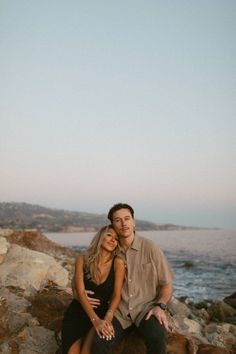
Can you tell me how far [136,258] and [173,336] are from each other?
4.50ft

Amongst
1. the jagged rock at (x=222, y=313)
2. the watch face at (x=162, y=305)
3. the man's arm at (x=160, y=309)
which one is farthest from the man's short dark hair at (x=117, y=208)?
the jagged rock at (x=222, y=313)

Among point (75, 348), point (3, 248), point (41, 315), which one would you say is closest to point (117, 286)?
point (75, 348)

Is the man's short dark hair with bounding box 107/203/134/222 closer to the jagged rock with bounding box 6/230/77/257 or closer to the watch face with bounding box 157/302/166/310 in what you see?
the watch face with bounding box 157/302/166/310

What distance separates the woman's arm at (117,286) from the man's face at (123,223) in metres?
0.34

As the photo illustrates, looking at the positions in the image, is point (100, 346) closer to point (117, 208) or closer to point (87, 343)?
point (87, 343)

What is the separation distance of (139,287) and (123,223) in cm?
84

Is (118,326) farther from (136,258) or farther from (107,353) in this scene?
(136,258)

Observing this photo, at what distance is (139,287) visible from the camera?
4.80 m

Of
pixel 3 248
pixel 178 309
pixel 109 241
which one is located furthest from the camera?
pixel 178 309

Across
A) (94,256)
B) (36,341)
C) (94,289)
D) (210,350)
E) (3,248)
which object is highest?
(94,256)

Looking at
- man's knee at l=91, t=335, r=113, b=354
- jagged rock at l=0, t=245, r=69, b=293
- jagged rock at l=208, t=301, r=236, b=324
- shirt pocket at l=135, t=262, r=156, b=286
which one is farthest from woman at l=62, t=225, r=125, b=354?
jagged rock at l=208, t=301, r=236, b=324

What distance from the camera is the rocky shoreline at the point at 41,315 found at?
5375 millimetres

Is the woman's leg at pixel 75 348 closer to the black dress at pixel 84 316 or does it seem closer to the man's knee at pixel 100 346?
the black dress at pixel 84 316

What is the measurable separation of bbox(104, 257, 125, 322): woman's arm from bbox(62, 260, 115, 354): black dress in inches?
4.2
